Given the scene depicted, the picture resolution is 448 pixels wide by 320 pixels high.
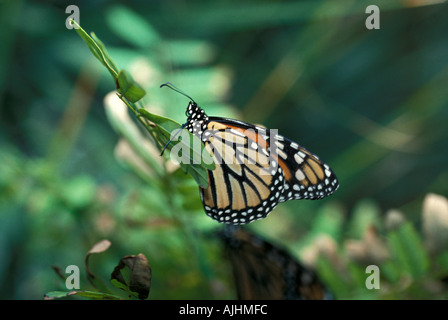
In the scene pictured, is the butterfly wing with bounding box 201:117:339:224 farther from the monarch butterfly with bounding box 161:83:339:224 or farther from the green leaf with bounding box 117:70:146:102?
the green leaf with bounding box 117:70:146:102

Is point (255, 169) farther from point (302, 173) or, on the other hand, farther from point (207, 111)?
point (207, 111)

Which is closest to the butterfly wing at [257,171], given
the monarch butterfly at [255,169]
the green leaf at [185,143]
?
the monarch butterfly at [255,169]

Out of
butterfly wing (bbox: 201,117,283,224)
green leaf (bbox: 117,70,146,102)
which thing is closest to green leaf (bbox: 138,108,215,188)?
green leaf (bbox: 117,70,146,102)

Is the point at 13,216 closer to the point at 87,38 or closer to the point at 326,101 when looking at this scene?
the point at 87,38

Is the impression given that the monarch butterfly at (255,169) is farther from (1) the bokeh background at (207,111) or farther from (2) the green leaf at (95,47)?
(2) the green leaf at (95,47)

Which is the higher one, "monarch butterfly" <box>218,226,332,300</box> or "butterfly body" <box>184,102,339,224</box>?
"butterfly body" <box>184,102,339,224</box>

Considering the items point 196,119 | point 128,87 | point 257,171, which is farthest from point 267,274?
point 128,87
